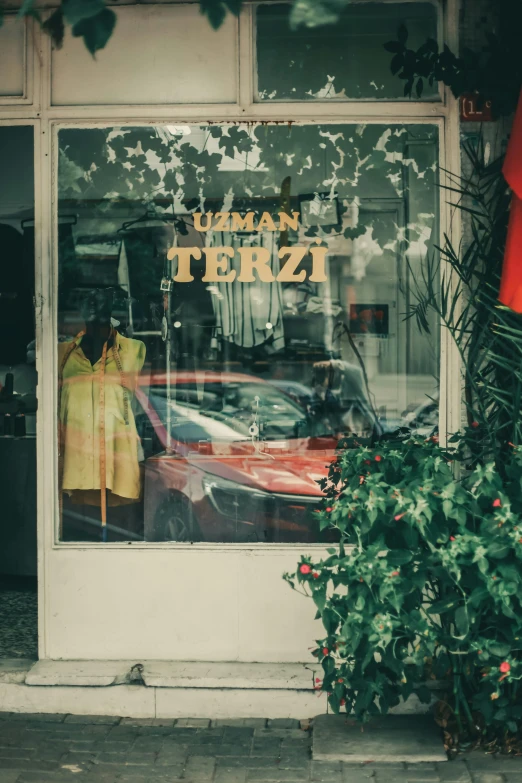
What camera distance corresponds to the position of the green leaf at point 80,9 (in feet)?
8.46

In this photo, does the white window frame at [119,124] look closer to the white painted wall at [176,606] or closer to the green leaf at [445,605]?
the white painted wall at [176,606]

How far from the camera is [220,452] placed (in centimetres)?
519

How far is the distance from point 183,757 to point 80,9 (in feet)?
10.5

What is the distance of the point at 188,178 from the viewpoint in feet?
16.8

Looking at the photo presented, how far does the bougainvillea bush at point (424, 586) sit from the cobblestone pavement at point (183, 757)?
0.24 meters

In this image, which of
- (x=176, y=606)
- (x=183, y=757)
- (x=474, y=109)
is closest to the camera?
(x=183, y=757)

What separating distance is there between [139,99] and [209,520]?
A: 89.6 inches

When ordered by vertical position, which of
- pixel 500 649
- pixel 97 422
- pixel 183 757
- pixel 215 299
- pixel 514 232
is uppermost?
pixel 514 232

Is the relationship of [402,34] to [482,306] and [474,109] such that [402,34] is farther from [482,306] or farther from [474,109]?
[482,306]

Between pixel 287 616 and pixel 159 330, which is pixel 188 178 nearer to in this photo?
pixel 159 330

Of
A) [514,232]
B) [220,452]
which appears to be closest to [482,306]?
[514,232]

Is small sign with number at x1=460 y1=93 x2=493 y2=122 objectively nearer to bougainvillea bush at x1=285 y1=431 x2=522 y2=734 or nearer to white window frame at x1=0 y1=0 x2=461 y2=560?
white window frame at x1=0 y1=0 x2=461 y2=560

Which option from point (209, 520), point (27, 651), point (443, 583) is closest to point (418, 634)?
point (443, 583)

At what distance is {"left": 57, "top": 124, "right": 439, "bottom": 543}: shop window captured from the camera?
507 centimetres
